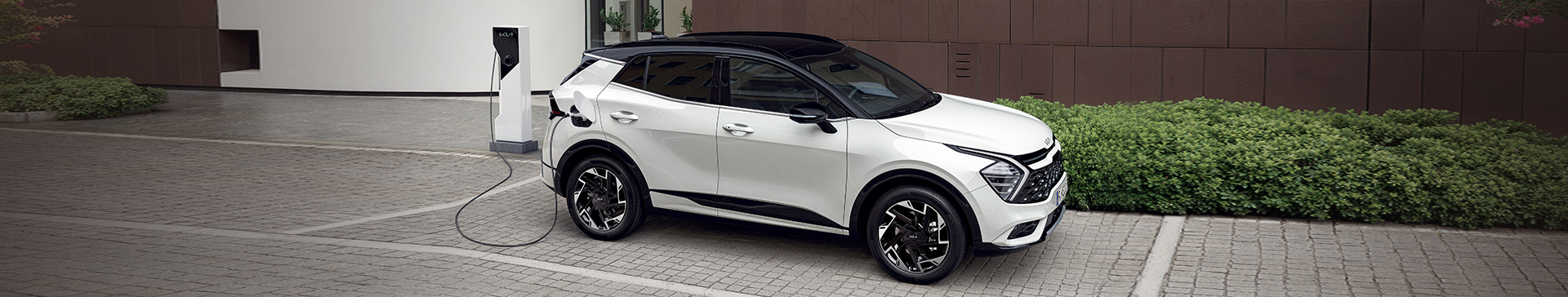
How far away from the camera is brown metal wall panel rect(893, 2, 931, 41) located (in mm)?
14281

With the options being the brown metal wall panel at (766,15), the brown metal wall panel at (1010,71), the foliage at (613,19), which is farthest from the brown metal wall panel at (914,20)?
the foliage at (613,19)

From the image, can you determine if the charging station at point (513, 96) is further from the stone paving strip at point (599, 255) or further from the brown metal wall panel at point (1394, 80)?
the brown metal wall panel at point (1394, 80)

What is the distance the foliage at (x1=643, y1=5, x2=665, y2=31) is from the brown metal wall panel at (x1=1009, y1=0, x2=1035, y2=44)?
1052cm

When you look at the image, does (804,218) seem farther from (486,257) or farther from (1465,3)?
(1465,3)

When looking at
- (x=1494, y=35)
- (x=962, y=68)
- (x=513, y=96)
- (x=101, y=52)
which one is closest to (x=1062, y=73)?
(x=962, y=68)

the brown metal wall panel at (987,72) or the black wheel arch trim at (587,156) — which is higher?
the brown metal wall panel at (987,72)

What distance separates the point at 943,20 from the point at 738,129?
25.6 ft

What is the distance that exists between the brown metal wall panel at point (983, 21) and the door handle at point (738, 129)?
7661mm

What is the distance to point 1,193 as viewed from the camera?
9.41 m

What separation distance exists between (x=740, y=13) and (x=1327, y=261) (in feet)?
31.4

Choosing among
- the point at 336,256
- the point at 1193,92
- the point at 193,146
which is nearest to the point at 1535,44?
the point at 1193,92

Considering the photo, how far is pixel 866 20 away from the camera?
14.7 m

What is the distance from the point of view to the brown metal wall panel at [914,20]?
1428 centimetres

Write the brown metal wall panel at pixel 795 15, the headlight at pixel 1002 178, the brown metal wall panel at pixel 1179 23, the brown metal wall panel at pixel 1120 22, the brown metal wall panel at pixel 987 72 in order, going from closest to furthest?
the headlight at pixel 1002 178
the brown metal wall panel at pixel 1179 23
the brown metal wall panel at pixel 1120 22
the brown metal wall panel at pixel 987 72
the brown metal wall panel at pixel 795 15
